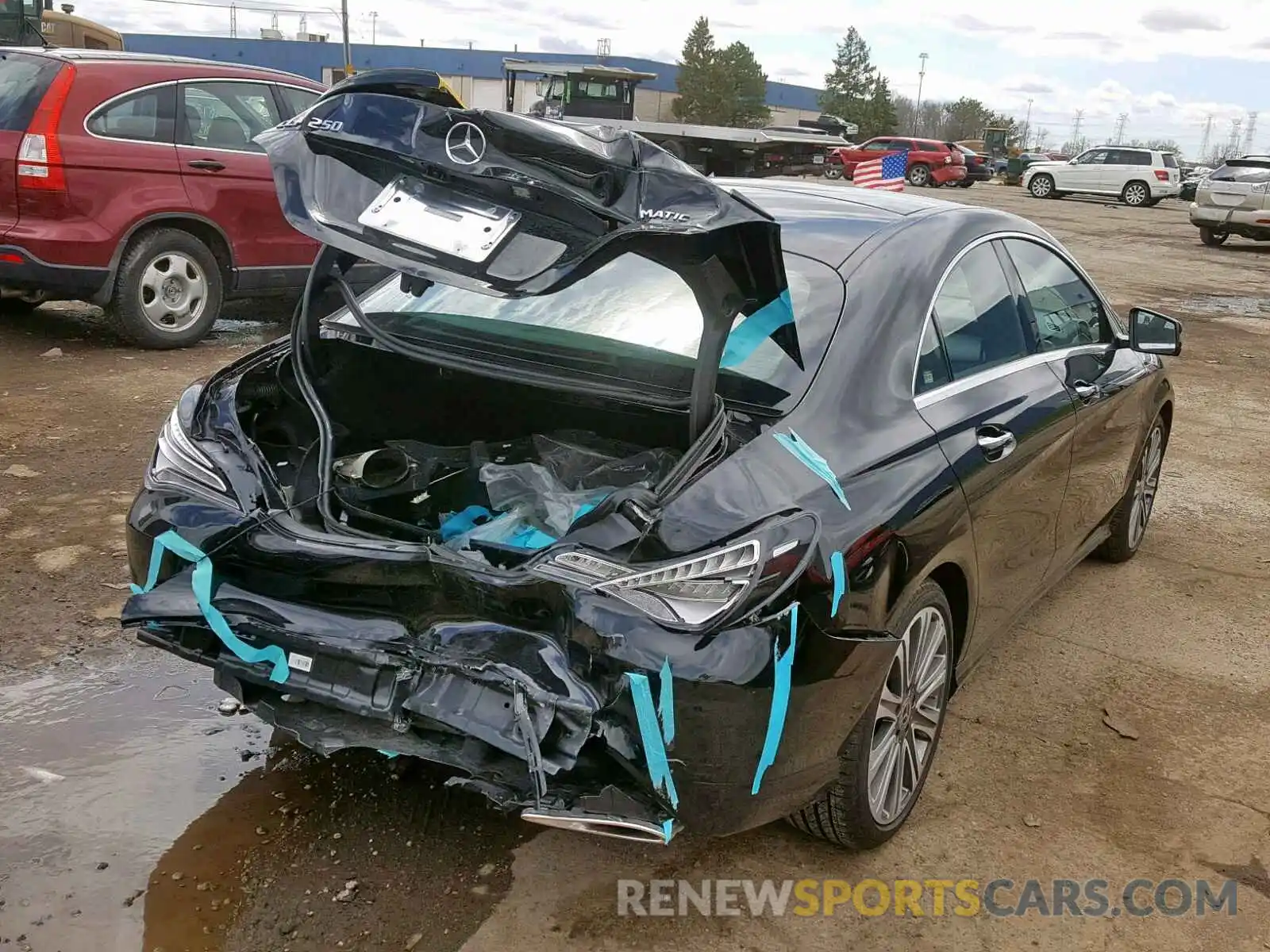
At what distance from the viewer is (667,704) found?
92.9 inches

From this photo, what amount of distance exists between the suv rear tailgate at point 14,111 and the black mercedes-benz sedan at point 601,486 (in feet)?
15.0

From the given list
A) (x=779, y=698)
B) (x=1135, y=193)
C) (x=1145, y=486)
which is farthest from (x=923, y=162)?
(x=779, y=698)

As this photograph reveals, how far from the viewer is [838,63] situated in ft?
266

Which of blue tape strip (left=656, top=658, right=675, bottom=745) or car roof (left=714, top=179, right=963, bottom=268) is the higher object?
car roof (left=714, top=179, right=963, bottom=268)

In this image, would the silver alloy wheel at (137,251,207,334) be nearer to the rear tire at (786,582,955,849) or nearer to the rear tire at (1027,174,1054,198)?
the rear tire at (786,582,955,849)

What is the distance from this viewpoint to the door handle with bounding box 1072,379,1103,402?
12.9ft

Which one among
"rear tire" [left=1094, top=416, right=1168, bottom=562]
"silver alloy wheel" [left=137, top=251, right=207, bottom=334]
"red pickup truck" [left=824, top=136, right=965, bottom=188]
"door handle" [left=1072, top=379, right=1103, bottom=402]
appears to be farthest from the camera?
"red pickup truck" [left=824, top=136, right=965, bottom=188]

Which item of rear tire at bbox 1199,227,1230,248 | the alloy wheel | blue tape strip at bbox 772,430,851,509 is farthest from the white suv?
blue tape strip at bbox 772,430,851,509

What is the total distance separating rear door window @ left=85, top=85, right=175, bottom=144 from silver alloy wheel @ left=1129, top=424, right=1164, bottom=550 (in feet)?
20.1

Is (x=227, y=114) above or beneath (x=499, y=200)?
above

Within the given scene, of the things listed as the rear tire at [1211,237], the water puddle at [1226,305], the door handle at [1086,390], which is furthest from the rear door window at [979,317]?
the rear tire at [1211,237]

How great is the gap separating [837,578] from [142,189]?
6304mm

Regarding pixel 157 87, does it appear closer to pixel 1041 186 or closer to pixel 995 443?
pixel 995 443

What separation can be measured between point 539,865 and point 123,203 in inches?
232
